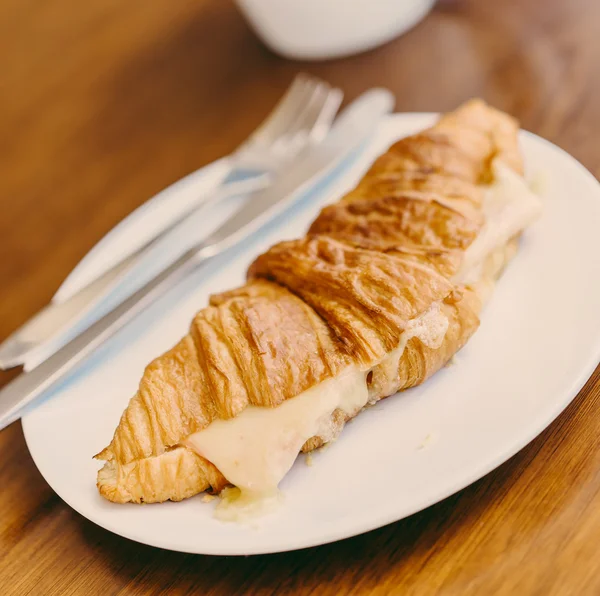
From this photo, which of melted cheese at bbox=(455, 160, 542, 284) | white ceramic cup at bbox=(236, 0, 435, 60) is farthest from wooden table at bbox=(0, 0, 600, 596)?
melted cheese at bbox=(455, 160, 542, 284)

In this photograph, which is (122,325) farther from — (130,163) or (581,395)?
(130,163)

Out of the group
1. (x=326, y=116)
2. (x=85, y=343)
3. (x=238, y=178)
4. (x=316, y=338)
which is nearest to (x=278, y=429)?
(x=316, y=338)

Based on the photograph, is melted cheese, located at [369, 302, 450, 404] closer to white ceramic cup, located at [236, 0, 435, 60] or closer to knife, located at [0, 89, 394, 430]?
knife, located at [0, 89, 394, 430]

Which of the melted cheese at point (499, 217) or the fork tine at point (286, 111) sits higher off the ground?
the fork tine at point (286, 111)

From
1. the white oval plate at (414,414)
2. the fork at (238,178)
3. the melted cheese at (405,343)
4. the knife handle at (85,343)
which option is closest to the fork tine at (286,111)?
the fork at (238,178)

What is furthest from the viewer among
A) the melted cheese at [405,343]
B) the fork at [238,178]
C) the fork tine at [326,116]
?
the fork tine at [326,116]

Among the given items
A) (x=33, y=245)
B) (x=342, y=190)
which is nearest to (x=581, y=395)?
(x=342, y=190)

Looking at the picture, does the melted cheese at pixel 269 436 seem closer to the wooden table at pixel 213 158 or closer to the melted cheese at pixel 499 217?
the wooden table at pixel 213 158
